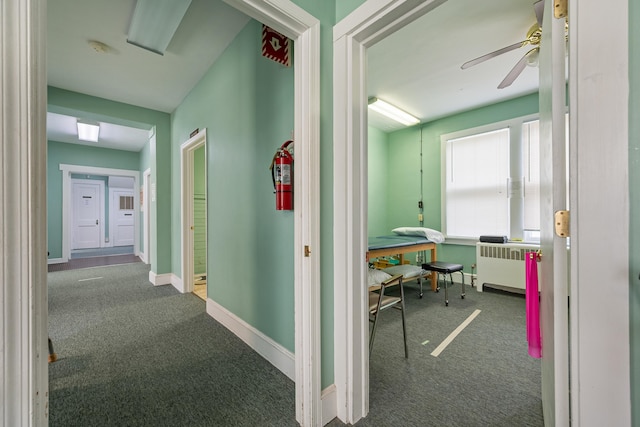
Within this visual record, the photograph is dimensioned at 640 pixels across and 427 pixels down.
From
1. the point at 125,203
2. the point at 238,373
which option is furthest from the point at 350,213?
the point at 125,203

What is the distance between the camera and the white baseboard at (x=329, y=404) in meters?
1.33

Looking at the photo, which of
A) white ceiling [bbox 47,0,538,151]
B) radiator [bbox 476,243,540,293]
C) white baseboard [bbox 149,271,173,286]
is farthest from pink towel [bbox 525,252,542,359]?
white baseboard [bbox 149,271,173,286]

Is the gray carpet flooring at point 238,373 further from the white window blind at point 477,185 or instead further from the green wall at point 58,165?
the green wall at point 58,165

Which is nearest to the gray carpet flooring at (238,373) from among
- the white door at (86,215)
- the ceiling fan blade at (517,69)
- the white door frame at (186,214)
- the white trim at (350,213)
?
the white trim at (350,213)

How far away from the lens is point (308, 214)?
1.30 meters

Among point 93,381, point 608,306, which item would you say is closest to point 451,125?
point 608,306

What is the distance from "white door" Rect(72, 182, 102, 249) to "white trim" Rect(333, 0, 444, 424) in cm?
983

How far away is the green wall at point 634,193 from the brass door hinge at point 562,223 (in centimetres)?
13

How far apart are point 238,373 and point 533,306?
6.07 ft

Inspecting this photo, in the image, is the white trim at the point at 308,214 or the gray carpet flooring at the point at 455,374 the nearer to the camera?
the white trim at the point at 308,214

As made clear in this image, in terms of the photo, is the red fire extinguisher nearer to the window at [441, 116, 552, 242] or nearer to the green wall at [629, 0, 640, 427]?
the green wall at [629, 0, 640, 427]

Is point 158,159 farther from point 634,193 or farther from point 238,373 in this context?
point 634,193

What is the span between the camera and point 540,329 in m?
1.28

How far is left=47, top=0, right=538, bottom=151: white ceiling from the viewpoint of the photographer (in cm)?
209
